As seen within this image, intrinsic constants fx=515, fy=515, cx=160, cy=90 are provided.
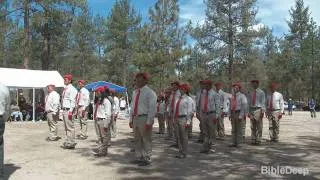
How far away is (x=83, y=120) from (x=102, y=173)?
711cm

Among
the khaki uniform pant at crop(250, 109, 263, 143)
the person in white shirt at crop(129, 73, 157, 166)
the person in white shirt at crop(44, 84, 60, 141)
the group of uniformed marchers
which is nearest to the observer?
the person in white shirt at crop(129, 73, 157, 166)

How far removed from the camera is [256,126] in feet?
51.8

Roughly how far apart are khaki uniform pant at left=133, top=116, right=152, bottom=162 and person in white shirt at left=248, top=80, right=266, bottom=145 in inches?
208

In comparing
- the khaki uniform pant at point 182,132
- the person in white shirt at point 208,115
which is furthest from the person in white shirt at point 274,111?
the khaki uniform pant at point 182,132

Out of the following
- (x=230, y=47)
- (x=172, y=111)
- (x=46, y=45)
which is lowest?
(x=172, y=111)

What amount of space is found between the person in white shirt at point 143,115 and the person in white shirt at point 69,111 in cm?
330

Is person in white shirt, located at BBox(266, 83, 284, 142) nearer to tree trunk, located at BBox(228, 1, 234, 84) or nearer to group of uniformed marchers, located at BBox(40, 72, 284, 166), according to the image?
group of uniformed marchers, located at BBox(40, 72, 284, 166)

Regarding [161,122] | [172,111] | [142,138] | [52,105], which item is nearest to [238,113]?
[172,111]

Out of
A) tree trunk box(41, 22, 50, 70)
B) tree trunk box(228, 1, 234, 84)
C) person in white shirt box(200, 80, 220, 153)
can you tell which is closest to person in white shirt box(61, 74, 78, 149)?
person in white shirt box(200, 80, 220, 153)

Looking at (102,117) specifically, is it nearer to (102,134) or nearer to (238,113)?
(102,134)

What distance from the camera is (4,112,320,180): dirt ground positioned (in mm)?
10359

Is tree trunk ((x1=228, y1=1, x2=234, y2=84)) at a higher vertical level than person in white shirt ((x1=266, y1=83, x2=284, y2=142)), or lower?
higher

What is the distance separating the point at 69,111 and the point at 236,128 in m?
4.86

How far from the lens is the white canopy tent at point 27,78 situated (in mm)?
27500
